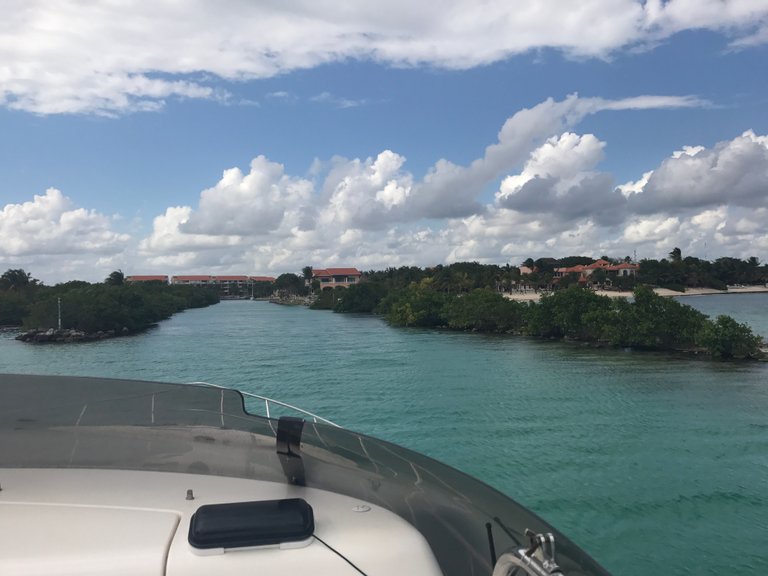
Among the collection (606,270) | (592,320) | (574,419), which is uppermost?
(606,270)

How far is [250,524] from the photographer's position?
1776 mm

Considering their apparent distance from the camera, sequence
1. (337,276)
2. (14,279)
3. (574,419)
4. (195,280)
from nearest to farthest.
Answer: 1. (574,419)
2. (14,279)
3. (337,276)
4. (195,280)

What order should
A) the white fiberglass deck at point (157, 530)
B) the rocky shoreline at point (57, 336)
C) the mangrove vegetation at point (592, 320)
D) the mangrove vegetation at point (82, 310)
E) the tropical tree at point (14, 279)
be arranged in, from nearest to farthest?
the white fiberglass deck at point (157, 530) < the mangrove vegetation at point (592, 320) < the rocky shoreline at point (57, 336) < the mangrove vegetation at point (82, 310) < the tropical tree at point (14, 279)

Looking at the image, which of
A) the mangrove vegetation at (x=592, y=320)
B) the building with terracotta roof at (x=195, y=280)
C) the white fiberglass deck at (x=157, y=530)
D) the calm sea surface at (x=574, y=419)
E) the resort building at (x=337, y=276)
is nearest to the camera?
the white fiberglass deck at (x=157, y=530)

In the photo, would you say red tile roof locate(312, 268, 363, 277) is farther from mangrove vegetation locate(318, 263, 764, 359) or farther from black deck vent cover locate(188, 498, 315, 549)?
black deck vent cover locate(188, 498, 315, 549)

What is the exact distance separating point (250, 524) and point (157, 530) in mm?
343

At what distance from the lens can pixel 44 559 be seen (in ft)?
5.79

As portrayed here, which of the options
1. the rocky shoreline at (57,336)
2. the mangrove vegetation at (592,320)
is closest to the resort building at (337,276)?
the mangrove vegetation at (592,320)

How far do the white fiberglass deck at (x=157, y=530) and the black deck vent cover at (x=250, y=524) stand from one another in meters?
0.03

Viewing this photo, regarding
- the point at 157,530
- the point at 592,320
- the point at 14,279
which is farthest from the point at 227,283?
the point at 157,530

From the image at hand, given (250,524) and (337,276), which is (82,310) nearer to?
(250,524)

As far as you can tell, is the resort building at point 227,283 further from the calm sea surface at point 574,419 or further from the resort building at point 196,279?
the calm sea surface at point 574,419

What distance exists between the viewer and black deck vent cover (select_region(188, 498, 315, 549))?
69.1 inches

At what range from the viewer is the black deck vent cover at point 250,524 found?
5.75 feet
